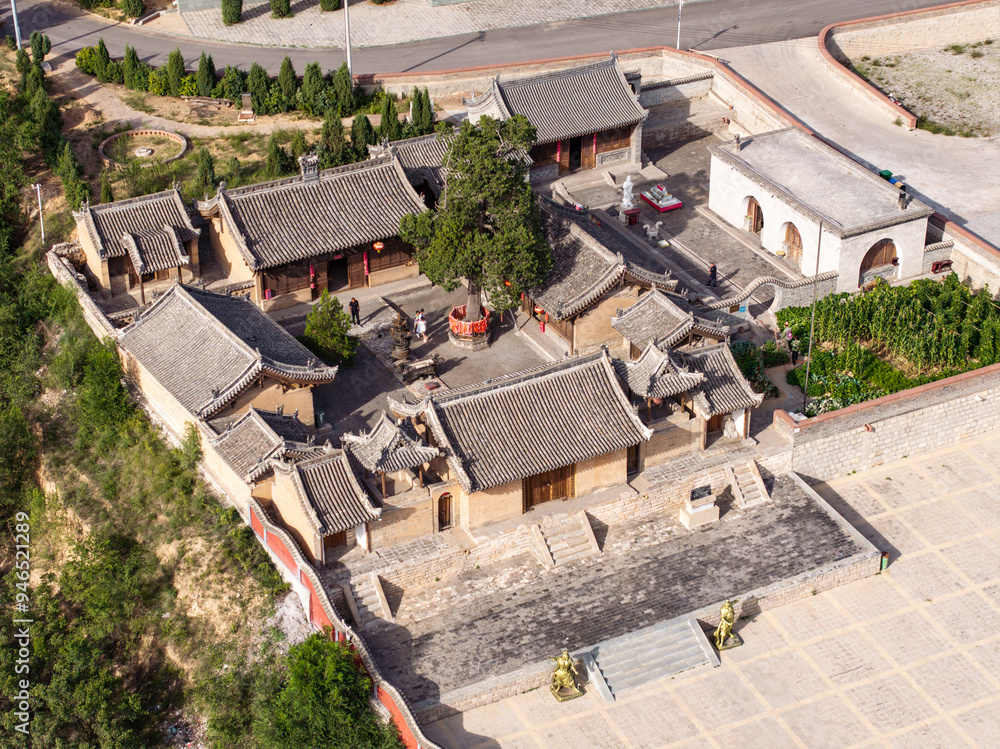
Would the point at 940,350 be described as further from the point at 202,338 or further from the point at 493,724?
the point at 202,338

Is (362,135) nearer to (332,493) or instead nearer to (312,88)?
(312,88)

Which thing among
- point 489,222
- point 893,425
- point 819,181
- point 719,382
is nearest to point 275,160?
point 489,222

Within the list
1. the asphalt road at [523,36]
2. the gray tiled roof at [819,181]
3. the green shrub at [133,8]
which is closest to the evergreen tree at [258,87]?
the asphalt road at [523,36]

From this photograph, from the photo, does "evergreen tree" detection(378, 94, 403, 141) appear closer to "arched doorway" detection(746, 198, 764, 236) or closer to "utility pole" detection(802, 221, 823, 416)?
"arched doorway" detection(746, 198, 764, 236)

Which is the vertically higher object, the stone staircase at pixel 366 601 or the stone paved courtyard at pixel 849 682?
the stone staircase at pixel 366 601

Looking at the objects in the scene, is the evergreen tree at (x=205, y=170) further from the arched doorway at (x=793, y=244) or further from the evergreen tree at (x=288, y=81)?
the arched doorway at (x=793, y=244)
